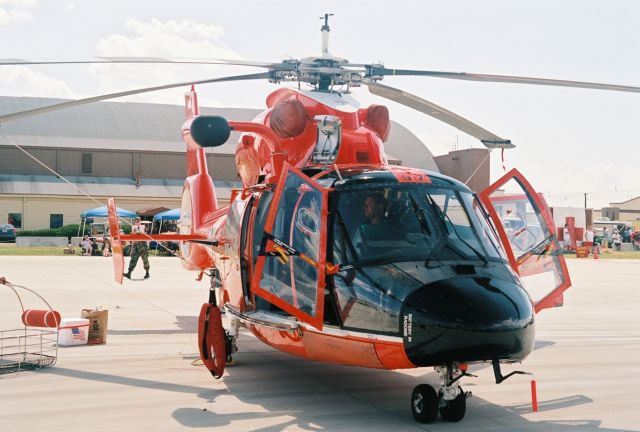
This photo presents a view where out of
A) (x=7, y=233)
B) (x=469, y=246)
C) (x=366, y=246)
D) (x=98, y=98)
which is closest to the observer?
(x=366, y=246)

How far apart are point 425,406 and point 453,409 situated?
0.26m

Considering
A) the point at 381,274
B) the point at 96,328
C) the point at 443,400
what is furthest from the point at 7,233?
the point at 443,400

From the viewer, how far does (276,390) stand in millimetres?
7918

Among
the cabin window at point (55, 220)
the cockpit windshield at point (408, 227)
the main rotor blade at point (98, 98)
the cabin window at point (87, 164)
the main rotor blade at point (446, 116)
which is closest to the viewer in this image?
the cockpit windshield at point (408, 227)

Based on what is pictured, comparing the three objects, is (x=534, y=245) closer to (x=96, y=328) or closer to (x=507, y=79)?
(x=507, y=79)

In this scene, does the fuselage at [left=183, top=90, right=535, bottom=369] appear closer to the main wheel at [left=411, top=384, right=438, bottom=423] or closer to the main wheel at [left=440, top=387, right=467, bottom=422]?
the main wheel at [left=411, top=384, right=438, bottom=423]

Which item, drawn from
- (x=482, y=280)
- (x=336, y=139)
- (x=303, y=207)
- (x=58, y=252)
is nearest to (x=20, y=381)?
(x=303, y=207)

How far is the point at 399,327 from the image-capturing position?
6.26 metres

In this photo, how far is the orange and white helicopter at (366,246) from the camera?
627cm

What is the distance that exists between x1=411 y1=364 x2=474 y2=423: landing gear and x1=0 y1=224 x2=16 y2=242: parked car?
43.4 metres

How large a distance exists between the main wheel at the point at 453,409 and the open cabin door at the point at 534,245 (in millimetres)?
2138

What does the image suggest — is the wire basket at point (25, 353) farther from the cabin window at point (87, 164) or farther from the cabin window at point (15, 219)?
the cabin window at point (87, 164)

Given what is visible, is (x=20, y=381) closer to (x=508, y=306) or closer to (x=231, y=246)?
(x=231, y=246)

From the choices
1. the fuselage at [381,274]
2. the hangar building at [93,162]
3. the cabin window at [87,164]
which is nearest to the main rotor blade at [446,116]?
the fuselage at [381,274]
